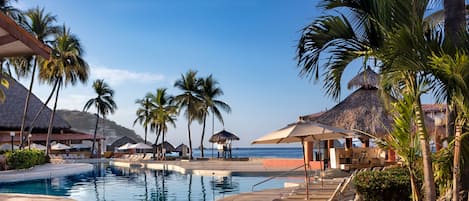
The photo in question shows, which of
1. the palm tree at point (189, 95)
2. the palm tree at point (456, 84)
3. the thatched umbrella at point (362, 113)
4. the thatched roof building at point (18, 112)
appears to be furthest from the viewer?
the thatched roof building at point (18, 112)

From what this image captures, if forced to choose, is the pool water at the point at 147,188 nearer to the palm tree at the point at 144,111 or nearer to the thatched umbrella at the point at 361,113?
the thatched umbrella at the point at 361,113

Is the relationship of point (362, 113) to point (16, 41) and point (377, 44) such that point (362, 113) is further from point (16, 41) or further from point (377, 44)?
point (16, 41)

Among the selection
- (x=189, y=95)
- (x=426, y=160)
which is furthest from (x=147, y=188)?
(x=189, y=95)

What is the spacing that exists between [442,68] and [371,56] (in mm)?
1016

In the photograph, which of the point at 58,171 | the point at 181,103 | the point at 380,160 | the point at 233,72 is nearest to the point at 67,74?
the point at 181,103

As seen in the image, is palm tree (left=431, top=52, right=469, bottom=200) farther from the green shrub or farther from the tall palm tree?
the tall palm tree

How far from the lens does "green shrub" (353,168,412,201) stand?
20.5ft

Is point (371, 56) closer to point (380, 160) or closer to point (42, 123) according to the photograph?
point (380, 160)

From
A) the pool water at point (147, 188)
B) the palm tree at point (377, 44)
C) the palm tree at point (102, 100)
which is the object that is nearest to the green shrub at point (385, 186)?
the palm tree at point (377, 44)

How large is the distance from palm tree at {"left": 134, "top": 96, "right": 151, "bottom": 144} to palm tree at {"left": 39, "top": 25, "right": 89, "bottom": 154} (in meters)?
11.6

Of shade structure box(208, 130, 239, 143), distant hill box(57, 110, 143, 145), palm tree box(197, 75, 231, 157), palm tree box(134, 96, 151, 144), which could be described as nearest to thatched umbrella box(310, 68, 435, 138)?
shade structure box(208, 130, 239, 143)

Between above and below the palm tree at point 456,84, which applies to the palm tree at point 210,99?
above

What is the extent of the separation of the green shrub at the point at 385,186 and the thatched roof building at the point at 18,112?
33.8m

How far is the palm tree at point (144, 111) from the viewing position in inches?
1580
